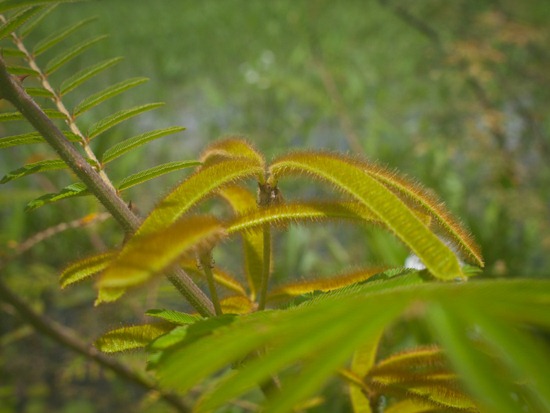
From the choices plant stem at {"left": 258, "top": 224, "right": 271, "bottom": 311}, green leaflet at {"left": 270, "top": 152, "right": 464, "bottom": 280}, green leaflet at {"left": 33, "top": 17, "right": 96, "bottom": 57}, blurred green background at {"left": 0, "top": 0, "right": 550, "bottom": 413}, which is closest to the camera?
green leaflet at {"left": 270, "top": 152, "right": 464, "bottom": 280}

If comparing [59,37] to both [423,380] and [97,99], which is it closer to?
[97,99]

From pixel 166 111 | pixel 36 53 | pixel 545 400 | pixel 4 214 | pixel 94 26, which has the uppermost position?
pixel 94 26

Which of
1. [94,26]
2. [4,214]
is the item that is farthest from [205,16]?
[4,214]

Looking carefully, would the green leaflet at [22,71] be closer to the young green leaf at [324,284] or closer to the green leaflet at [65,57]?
the green leaflet at [65,57]

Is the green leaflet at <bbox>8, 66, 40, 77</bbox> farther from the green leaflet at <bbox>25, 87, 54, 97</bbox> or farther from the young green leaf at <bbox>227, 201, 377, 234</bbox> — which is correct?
the young green leaf at <bbox>227, 201, 377, 234</bbox>

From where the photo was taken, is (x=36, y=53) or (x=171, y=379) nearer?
(x=171, y=379)

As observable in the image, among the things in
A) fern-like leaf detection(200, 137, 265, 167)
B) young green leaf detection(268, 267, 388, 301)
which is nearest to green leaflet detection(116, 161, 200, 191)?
fern-like leaf detection(200, 137, 265, 167)

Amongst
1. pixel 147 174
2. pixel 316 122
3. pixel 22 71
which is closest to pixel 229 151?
pixel 147 174

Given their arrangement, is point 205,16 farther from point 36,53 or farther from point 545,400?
point 545,400
